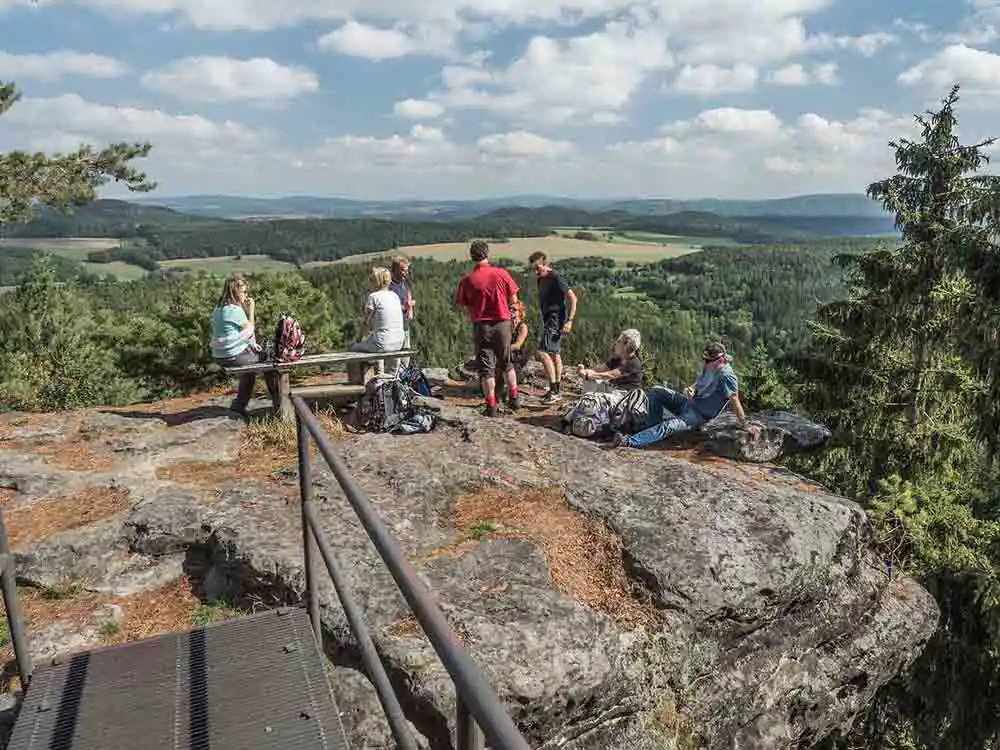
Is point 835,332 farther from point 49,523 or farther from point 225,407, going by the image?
point 49,523

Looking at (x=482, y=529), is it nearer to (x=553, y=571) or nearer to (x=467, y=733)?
(x=553, y=571)

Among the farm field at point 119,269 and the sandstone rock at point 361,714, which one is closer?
the sandstone rock at point 361,714

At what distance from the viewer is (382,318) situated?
27.0ft

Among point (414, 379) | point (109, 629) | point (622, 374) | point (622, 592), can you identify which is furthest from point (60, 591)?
point (622, 374)

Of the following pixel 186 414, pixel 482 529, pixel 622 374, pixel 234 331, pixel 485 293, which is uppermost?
pixel 485 293

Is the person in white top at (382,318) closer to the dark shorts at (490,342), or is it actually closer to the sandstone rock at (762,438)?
the dark shorts at (490,342)

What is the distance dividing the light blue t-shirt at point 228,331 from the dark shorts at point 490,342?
271 centimetres

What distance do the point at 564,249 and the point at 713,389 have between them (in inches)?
5763

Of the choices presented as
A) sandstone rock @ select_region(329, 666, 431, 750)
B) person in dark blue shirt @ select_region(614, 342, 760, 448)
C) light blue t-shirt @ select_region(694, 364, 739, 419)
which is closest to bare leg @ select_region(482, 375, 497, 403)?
person in dark blue shirt @ select_region(614, 342, 760, 448)

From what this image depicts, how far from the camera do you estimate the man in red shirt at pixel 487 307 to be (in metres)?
8.26

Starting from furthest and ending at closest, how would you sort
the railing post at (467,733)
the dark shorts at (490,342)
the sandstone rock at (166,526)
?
the dark shorts at (490,342), the sandstone rock at (166,526), the railing post at (467,733)

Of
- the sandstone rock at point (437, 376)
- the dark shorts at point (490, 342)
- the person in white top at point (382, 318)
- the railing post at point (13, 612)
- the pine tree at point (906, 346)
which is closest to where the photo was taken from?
the railing post at point (13, 612)

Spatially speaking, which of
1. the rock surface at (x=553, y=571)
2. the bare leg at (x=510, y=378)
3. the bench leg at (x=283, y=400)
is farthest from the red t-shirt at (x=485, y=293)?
the bench leg at (x=283, y=400)

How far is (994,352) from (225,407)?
10.6 metres
